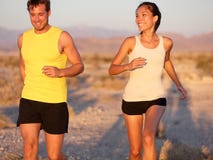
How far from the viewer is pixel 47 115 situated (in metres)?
5.54

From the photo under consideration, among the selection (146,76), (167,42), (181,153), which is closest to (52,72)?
(146,76)

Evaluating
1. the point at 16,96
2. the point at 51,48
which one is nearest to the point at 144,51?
the point at 51,48

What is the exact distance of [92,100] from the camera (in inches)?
805

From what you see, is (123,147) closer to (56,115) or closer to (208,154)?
(208,154)

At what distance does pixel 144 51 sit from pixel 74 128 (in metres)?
7.07

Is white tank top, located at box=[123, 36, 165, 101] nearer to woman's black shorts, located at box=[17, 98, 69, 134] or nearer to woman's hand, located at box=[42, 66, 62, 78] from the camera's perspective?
woman's black shorts, located at box=[17, 98, 69, 134]

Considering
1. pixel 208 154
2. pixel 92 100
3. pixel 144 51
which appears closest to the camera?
pixel 144 51

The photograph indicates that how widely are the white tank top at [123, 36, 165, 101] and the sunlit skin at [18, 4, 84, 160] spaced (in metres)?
0.82

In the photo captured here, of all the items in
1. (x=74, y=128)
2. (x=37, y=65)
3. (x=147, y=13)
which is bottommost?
(x=74, y=128)

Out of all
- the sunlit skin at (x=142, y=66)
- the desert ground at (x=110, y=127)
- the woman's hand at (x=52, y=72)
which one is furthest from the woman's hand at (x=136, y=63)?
the desert ground at (x=110, y=127)

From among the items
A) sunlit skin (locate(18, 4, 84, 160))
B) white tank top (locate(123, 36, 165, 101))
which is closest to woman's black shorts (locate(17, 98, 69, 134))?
sunlit skin (locate(18, 4, 84, 160))

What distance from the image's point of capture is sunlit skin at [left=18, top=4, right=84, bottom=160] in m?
5.27

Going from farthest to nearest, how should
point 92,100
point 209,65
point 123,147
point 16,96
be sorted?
point 209,65 < point 92,100 < point 16,96 < point 123,147

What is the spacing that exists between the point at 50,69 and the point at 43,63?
0.20m
